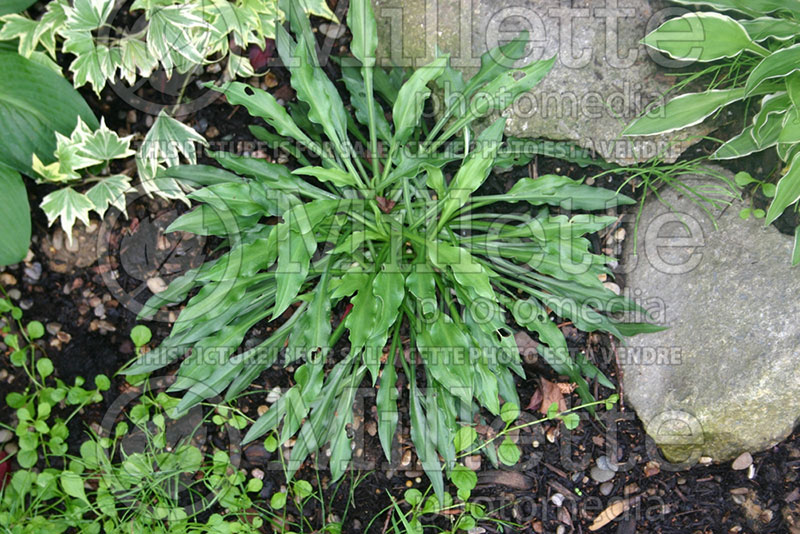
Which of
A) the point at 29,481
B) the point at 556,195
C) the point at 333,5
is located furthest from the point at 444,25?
the point at 29,481

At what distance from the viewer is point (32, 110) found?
2.01 metres

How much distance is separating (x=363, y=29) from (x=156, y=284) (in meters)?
1.13

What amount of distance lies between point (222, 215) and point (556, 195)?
0.99 m

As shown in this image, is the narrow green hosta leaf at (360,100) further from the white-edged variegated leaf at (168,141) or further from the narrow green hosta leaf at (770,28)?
the narrow green hosta leaf at (770,28)

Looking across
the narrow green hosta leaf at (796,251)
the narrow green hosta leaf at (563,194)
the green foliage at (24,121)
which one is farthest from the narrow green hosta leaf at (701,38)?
the green foliage at (24,121)

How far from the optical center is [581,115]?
6.62 ft

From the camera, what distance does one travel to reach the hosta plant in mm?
1641

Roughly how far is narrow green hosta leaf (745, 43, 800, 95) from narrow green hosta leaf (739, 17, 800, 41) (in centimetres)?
12

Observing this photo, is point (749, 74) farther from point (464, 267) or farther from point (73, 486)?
point (73, 486)

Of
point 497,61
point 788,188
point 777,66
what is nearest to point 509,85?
point 497,61

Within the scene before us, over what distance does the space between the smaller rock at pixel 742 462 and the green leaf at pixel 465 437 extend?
2.83 ft

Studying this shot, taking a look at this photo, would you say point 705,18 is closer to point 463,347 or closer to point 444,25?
point 444,25

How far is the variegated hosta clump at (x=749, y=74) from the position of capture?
168cm

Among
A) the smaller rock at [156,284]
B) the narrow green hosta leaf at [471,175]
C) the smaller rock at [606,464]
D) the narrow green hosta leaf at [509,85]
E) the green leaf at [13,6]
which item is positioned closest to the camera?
the narrow green hosta leaf at [471,175]
